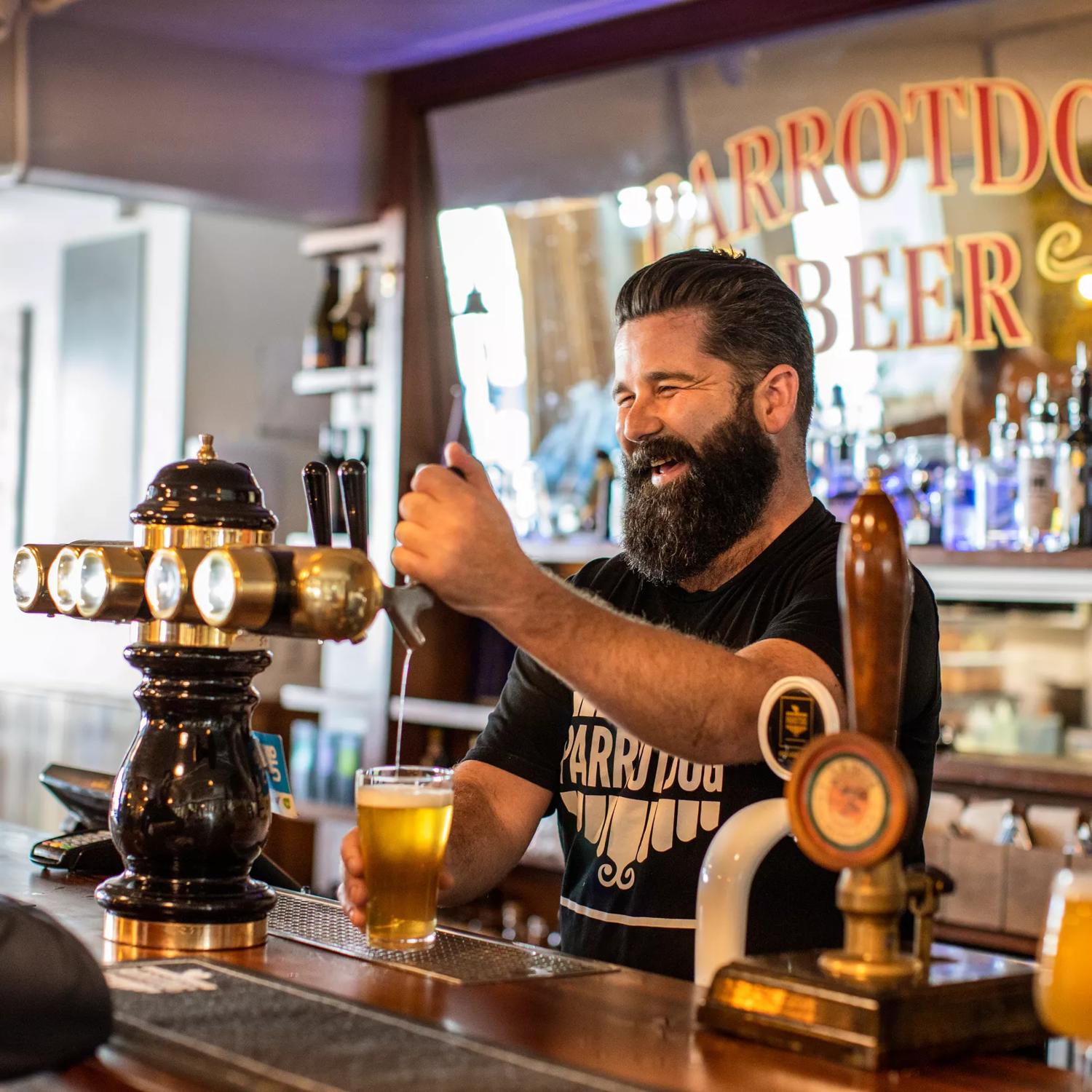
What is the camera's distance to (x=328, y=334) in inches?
189

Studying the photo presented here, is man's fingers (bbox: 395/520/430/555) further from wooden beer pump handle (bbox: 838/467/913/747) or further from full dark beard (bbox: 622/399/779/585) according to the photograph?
full dark beard (bbox: 622/399/779/585)

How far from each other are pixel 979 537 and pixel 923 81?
3.11 ft

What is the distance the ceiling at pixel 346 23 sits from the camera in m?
3.80

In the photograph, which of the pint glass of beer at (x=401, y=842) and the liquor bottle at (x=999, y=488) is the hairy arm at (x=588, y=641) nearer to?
the pint glass of beer at (x=401, y=842)

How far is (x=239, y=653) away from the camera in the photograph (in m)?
1.55

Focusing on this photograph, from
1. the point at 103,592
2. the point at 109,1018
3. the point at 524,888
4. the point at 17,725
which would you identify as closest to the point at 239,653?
the point at 103,592

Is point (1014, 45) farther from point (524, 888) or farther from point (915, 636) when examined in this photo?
point (524, 888)

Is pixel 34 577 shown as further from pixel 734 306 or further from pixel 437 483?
pixel 734 306

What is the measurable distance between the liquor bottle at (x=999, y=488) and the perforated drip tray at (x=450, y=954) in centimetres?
186

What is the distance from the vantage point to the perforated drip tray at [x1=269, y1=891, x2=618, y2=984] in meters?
1.44

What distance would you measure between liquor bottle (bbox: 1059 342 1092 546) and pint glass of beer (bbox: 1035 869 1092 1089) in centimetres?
210

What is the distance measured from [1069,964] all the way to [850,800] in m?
0.20

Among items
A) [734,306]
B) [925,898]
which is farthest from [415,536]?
[734,306]

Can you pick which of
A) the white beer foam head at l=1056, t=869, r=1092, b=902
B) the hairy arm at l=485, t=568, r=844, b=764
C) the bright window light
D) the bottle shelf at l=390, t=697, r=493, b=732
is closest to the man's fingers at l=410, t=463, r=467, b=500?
the hairy arm at l=485, t=568, r=844, b=764
